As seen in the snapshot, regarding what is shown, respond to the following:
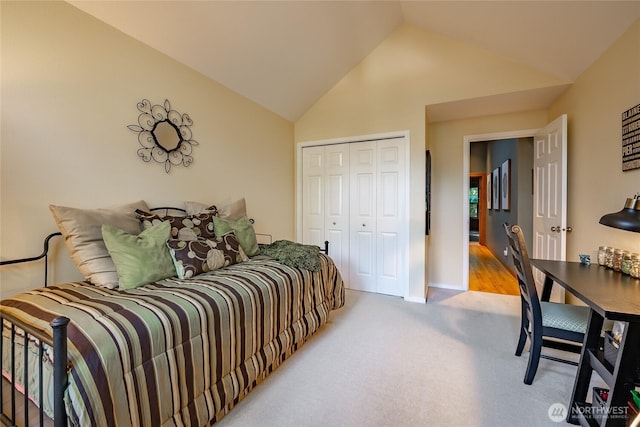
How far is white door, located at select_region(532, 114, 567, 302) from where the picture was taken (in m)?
2.63

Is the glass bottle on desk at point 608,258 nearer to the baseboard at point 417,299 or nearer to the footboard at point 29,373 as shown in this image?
the baseboard at point 417,299

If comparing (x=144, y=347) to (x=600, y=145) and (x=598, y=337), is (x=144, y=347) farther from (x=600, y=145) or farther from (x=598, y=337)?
(x=600, y=145)

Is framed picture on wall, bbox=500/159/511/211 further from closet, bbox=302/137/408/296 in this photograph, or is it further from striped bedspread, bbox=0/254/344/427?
striped bedspread, bbox=0/254/344/427

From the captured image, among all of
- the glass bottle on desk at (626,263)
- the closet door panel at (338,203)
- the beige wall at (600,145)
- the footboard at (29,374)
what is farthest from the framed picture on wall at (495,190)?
the footboard at (29,374)

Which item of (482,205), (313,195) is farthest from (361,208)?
(482,205)

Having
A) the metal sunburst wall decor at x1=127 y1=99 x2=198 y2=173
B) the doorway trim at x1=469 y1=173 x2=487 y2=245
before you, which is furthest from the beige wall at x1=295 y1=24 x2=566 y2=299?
the doorway trim at x1=469 y1=173 x2=487 y2=245

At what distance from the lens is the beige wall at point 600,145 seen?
1901mm

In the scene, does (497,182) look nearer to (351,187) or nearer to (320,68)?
(351,187)

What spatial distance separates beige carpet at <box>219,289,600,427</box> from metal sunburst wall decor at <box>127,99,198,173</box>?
193 centimetres

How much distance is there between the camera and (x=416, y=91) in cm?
331

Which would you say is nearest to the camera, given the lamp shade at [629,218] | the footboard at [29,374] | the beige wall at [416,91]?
the footboard at [29,374]

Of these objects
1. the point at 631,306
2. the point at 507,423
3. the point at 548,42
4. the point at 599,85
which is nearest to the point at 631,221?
the point at 631,306

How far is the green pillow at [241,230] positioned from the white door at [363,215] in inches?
63.2

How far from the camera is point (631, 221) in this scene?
1502mm
